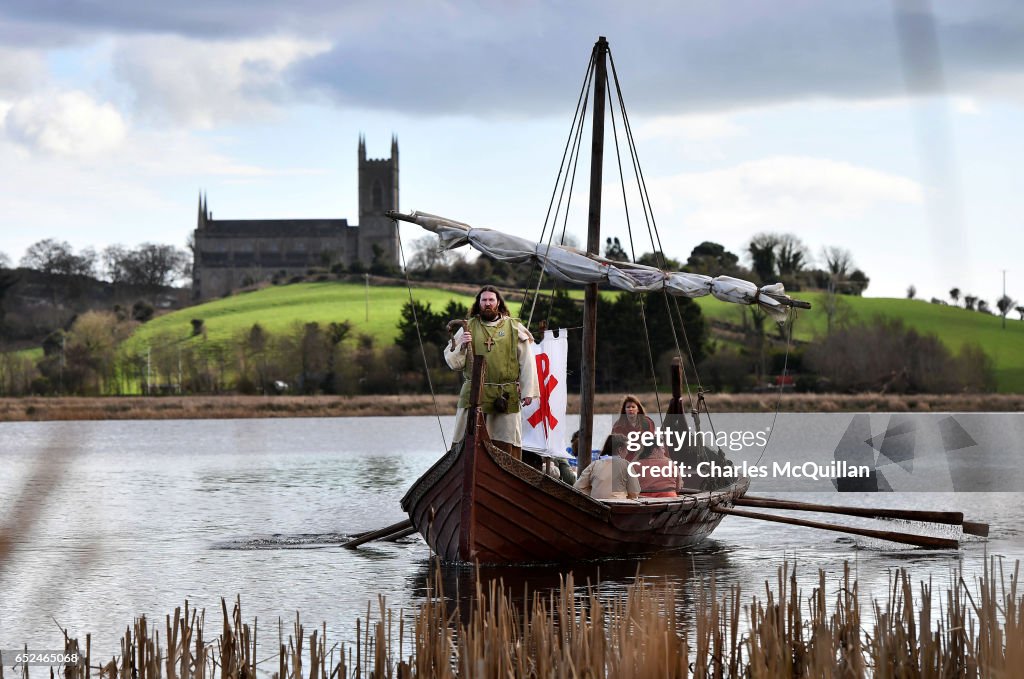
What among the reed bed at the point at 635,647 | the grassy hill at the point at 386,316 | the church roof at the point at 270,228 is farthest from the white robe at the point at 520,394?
the church roof at the point at 270,228

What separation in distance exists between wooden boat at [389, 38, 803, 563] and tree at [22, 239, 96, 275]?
453 ft

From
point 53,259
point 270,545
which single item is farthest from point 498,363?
point 53,259

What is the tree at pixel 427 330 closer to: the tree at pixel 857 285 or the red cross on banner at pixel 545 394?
the tree at pixel 857 285

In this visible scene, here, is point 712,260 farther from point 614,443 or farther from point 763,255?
point 614,443

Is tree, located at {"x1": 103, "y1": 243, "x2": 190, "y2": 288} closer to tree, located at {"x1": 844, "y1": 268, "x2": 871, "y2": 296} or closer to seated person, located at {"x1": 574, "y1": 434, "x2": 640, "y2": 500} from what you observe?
tree, located at {"x1": 844, "y1": 268, "x2": 871, "y2": 296}

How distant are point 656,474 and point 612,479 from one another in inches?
29.0

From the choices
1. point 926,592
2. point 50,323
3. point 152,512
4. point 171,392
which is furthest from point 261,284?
point 926,592

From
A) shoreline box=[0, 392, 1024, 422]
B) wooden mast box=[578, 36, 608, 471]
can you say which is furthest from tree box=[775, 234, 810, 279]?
wooden mast box=[578, 36, 608, 471]

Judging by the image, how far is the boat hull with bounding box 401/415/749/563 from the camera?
43.9 feet

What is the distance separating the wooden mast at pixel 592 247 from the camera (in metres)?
16.7

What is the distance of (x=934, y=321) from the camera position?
86.9m

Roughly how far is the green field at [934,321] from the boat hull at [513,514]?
5169 centimetres

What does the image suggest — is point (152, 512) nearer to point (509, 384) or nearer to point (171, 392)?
point (509, 384)

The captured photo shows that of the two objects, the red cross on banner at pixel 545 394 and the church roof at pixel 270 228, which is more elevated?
the church roof at pixel 270 228
